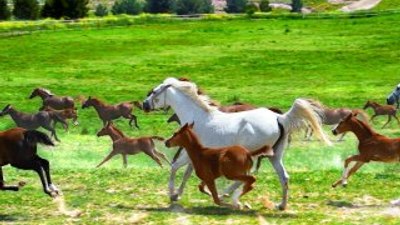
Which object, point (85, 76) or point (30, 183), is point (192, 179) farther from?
point (85, 76)

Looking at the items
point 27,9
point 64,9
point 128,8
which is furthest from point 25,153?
point 128,8

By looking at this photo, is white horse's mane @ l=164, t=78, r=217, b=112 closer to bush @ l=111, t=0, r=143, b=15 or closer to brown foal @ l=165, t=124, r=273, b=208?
brown foal @ l=165, t=124, r=273, b=208

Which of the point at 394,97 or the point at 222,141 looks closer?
the point at 222,141

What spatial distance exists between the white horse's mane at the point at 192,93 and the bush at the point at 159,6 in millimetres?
94526

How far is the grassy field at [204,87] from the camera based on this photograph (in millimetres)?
14416

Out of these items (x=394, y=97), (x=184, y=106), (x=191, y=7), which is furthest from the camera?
(x=191, y=7)

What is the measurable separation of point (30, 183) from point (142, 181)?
6.87 ft

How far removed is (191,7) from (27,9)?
2229 centimetres

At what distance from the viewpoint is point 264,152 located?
1418 centimetres

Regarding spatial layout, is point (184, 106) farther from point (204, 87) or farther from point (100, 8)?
point (100, 8)

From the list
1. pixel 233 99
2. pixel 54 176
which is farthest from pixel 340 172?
pixel 233 99

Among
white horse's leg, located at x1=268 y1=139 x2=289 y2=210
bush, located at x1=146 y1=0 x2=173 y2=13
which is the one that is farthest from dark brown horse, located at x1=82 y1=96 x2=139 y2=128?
bush, located at x1=146 y1=0 x2=173 y2=13

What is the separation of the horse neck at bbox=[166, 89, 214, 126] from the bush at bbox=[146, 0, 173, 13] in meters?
94.6

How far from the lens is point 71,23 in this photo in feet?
241
